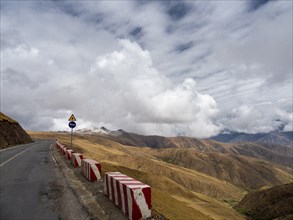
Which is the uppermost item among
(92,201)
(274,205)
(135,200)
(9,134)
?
(9,134)

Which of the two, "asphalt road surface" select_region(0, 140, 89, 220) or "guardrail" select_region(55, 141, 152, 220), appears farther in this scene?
"asphalt road surface" select_region(0, 140, 89, 220)

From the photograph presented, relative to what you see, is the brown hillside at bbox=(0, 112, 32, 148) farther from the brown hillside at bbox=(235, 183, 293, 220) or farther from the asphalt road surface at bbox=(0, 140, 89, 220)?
the brown hillside at bbox=(235, 183, 293, 220)

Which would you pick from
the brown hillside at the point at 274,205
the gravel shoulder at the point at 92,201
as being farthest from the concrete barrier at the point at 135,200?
the brown hillside at the point at 274,205

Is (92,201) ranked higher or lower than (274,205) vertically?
higher

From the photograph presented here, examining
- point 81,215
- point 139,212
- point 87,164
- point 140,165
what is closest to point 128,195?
point 139,212

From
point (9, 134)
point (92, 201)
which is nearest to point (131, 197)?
point (92, 201)

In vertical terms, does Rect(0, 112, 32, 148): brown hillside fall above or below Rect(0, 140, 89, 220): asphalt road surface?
above

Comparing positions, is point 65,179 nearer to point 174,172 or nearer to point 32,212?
point 32,212

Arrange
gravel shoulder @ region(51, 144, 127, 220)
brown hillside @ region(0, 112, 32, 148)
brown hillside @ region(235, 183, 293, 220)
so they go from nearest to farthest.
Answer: gravel shoulder @ region(51, 144, 127, 220) < brown hillside @ region(235, 183, 293, 220) < brown hillside @ region(0, 112, 32, 148)

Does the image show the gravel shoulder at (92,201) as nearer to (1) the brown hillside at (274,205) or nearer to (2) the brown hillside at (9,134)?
(1) the brown hillside at (274,205)

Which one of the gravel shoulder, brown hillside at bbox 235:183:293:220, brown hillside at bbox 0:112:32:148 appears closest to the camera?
the gravel shoulder

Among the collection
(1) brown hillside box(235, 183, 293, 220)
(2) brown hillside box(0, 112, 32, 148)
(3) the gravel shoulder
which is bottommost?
(1) brown hillside box(235, 183, 293, 220)

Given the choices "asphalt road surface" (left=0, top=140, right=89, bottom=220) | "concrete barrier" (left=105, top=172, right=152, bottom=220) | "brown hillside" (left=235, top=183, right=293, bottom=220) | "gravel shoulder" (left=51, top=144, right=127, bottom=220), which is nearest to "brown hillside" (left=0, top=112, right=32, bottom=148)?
"asphalt road surface" (left=0, top=140, right=89, bottom=220)

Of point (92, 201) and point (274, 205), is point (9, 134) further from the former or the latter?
point (92, 201)
